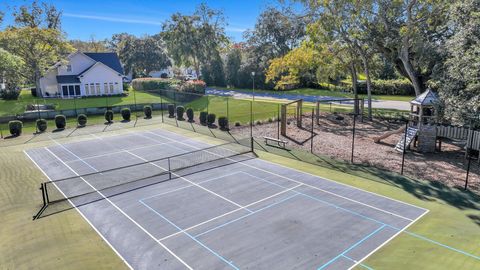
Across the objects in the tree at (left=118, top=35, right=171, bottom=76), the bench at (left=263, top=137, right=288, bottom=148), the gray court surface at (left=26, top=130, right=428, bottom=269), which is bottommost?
the gray court surface at (left=26, top=130, right=428, bottom=269)

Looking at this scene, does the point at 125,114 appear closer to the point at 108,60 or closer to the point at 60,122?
the point at 60,122

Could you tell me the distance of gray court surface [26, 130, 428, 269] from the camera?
8.75 meters

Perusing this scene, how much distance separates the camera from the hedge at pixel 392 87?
150 feet

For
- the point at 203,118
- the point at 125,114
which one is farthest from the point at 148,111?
the point at 203,118

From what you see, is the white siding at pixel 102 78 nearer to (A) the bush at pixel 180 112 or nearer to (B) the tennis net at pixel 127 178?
(A) the bush at pixel 180 112

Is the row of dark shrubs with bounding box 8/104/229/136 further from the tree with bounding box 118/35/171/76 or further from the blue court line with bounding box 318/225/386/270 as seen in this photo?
the tree with bounding box 118/35/171/76

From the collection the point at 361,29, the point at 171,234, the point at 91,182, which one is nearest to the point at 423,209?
the point at 171,234

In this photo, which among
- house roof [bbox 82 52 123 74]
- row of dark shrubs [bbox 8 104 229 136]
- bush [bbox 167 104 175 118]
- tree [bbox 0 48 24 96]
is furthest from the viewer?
house roof [bbox 82 52 123 74]

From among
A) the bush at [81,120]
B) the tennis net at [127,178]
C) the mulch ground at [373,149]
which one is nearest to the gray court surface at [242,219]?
the tennis net at [127,178]

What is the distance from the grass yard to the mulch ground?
1.49 m

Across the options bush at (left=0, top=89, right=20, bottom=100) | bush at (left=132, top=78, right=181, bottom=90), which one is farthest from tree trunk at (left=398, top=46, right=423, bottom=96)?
bush at (left=0, top=89, right=20, bottom=100)

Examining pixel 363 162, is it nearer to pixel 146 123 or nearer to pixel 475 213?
pixel 475 213

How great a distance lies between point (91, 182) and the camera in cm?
1431

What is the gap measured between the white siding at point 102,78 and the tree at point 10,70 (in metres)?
7.35
